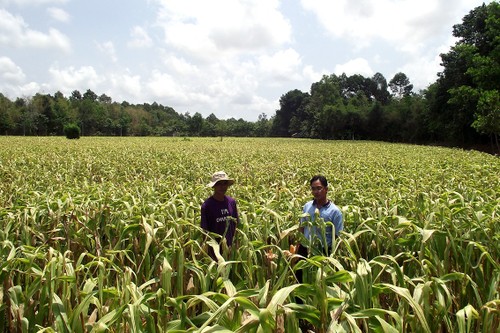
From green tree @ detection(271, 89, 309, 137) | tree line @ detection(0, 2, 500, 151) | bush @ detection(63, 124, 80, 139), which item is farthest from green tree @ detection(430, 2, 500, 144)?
green tree @ detection(271, 89, 309, 137)

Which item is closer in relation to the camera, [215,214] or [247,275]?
[247,275]

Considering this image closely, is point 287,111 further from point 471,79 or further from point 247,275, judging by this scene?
point 247,275

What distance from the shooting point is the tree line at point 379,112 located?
34.2 metres

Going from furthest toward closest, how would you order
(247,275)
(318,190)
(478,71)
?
(478,71), (318,190), (247,275)

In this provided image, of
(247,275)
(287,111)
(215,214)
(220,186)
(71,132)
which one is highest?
(287,111)

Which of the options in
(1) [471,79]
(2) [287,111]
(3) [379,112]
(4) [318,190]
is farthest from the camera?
(2) [287,111]

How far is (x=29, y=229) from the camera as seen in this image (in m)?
3.20

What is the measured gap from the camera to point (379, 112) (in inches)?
2313

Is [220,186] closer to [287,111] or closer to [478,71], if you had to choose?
[478,71]

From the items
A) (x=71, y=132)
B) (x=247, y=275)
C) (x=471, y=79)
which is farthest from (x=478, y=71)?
(x=71, y=132)

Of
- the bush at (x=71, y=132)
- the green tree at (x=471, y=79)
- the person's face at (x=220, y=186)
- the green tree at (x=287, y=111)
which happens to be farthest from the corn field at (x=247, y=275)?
the green tree at (x=287, y=111)

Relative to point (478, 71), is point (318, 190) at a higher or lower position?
lower

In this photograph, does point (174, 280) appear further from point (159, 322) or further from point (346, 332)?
point (346, 332)

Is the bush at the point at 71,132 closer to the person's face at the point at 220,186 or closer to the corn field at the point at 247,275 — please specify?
the corn field at the point at 247,275
